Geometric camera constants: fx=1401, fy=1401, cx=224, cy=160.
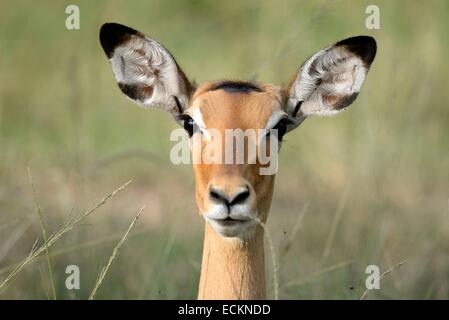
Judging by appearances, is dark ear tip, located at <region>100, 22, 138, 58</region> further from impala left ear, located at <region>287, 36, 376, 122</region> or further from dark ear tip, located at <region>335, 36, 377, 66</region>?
dark ear tip, located at <region>335, 36, 377, 66</region>

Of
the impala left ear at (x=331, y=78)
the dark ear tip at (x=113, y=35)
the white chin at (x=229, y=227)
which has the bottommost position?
the white chin at (x=229, y=227)

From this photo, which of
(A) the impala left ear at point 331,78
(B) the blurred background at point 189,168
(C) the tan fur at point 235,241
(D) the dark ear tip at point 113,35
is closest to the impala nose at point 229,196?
(C) the tan fur at point 235,241

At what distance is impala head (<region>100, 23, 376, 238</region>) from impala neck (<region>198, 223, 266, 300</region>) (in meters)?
0.09

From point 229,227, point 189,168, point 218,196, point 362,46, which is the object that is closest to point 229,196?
point 218,196

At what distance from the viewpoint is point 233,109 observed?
21.9 ft

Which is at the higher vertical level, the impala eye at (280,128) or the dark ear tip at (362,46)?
the dark ear tip at (362,46)

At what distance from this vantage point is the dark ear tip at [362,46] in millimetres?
7020

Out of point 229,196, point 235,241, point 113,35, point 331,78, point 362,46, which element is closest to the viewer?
point 229,196

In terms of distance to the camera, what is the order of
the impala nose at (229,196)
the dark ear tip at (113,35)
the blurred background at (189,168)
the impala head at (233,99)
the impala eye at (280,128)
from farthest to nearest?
the blurred background at (189,168) < the dark ear tip at (113,35) < the impala eye at (280,128) < the impala head at (233,99) < the impala nose at (229,196)

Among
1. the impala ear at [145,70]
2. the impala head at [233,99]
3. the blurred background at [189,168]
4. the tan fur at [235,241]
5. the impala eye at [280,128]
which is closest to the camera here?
the impala head at [233,99]

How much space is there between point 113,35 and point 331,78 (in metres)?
1.16

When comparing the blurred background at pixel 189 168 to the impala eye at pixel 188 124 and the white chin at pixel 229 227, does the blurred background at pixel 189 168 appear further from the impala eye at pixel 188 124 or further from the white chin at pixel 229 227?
the white chin at pixel 229 227

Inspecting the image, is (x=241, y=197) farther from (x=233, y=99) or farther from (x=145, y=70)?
(x=145, y=70)

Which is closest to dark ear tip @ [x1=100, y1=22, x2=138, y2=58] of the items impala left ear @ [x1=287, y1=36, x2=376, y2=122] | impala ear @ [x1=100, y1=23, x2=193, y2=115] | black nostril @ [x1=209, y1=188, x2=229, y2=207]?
impala ear @ [x1=100, y1=23, x2=193, y2=115]
